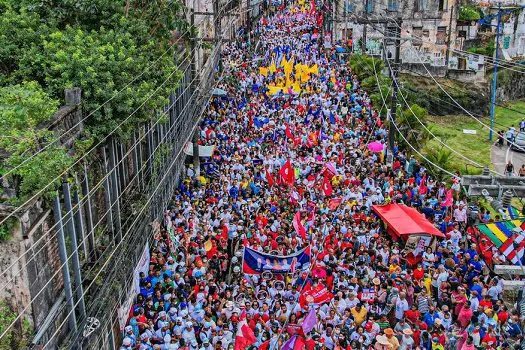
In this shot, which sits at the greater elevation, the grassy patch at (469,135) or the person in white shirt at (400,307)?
the person in white shirt at (400,307)

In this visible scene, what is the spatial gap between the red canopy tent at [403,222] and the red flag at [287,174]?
348 cm

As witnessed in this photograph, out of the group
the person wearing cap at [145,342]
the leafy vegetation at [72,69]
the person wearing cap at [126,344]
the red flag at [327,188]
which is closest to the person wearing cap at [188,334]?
the person wearing cap at [145,342]

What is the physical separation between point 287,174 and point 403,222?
5.06 m

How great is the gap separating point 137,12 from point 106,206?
5.99 meters

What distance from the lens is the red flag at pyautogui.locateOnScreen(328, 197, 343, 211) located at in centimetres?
2073

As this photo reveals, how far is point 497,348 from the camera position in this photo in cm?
1374

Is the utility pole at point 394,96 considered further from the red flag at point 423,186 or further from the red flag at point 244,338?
the red flag at point 244,338

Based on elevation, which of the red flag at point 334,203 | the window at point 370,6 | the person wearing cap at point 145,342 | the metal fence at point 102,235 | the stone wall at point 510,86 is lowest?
the stone wall at point 510,86

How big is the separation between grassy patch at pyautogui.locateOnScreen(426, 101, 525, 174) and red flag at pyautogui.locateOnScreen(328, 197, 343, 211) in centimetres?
1393

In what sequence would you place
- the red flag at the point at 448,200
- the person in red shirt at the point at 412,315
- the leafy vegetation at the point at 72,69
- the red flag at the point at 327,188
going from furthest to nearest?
the red flag at the point at 327,188
the red flag at the point at 448,200
the person in red shirt at the point at 412,315
the leafy vegetation at the point at 72,69

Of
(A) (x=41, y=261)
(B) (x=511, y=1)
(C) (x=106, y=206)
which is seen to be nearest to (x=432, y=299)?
(C) (x=106, y=206)

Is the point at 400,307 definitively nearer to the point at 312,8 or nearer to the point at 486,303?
the point at 486,303

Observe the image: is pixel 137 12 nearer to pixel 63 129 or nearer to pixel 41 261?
pixel 63 129

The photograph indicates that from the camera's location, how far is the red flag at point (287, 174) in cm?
2228
